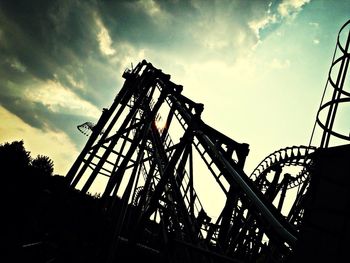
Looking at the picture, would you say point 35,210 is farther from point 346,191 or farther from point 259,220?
point 346,191

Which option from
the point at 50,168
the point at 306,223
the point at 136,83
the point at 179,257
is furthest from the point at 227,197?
the point at 50,168

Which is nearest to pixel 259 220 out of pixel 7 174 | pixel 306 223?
pixel 306 223

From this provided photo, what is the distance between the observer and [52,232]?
226 inches

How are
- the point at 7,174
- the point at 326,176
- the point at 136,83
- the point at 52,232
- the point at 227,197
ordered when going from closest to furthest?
the point at 326,176 → the point at 227,197 → the point at 52,232 → the point at 136,83 → the point at 7,174

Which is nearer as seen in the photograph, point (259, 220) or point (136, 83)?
point (259, 220)

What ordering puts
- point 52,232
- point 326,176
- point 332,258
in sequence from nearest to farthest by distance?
point 332,258
point 326,176
point 52,232

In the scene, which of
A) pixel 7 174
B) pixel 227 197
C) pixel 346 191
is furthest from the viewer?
pixel 7 174

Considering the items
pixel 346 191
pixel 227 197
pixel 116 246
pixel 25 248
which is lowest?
pixel 25 248

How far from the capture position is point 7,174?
11.1 m

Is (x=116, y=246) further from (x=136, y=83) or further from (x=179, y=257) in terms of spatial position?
(x=136, y=83)

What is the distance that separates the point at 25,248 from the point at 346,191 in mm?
5357

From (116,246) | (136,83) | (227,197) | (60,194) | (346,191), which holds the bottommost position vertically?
(116,246)

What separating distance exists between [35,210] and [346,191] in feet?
18.0

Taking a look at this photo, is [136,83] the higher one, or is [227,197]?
[136,83]
